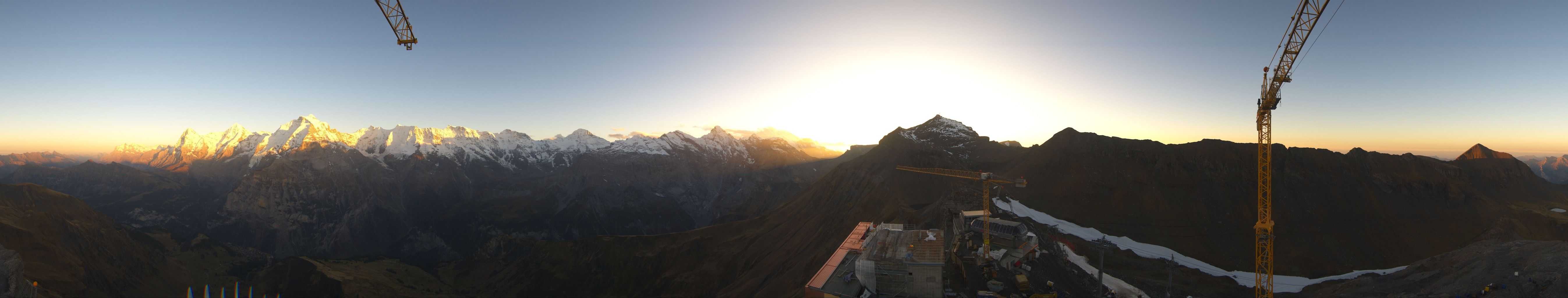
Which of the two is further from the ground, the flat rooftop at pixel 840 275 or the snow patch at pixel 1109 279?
the flat rooftop at pixel 840 275

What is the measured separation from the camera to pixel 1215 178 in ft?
326

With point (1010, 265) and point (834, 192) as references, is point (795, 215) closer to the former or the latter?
point (834, 192)

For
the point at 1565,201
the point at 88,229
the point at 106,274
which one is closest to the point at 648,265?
the point at 106,274

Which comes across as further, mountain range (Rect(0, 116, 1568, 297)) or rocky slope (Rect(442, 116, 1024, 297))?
rocky slope (Rect(442, 116, 1024, 297))

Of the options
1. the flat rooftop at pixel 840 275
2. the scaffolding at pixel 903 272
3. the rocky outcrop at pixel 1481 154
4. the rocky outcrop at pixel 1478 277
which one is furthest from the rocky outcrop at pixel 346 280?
the rocky outcrop at pixel 1481 154

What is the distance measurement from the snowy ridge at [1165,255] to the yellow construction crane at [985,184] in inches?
214

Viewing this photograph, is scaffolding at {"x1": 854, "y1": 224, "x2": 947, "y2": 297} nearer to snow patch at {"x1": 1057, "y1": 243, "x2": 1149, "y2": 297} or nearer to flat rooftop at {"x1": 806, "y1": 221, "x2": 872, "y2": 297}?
flat rooftop at {"x1": 806, "y1": 221, "x2": 872, "y2": 297}

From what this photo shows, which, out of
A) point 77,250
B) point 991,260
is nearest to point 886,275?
point 991,260

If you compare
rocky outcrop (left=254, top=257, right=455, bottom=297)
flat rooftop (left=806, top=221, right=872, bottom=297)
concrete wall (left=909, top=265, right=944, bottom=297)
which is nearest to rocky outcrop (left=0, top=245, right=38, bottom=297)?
rocky outcrop (left=254, top=257, right=455, bottom=297)

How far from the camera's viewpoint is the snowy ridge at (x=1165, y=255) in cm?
7381

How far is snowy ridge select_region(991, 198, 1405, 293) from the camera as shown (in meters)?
73.8

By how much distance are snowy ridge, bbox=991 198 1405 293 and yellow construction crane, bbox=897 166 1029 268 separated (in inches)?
214

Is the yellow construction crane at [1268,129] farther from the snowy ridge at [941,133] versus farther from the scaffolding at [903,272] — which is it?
the snowy ridge at [941,133]

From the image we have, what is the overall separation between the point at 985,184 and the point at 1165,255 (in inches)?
1295
